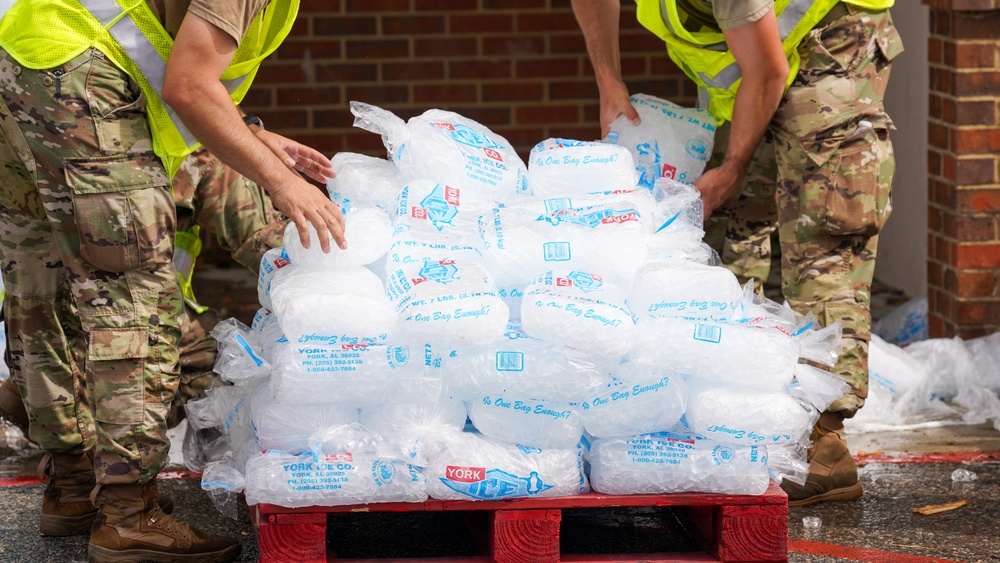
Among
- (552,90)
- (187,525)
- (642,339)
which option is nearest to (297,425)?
(187,525)

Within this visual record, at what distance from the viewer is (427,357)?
292 cm

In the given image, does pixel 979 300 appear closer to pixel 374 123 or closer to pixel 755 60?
pixel 755 60

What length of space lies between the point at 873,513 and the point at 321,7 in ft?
13.1

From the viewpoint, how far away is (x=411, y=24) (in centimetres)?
638

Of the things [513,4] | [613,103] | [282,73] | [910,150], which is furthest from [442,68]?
[613,103]

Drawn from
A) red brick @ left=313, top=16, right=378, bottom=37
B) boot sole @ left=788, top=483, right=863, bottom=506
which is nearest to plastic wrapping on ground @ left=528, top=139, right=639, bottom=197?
boot sole @ left=788, top=483, right=863, bottom=506

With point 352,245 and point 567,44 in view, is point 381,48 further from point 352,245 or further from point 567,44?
point 352,245

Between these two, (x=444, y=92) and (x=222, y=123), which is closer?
(x=222, y=123)

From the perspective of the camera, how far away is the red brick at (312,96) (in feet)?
21.1

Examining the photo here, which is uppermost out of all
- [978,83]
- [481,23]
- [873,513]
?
[481,23]

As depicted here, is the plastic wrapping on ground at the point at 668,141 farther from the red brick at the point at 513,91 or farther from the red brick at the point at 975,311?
the red brick at the point at 513,91

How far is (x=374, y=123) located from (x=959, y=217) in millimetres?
2650

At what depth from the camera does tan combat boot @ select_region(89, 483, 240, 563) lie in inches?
126

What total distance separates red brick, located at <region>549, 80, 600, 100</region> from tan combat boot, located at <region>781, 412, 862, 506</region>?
323 centimetres
